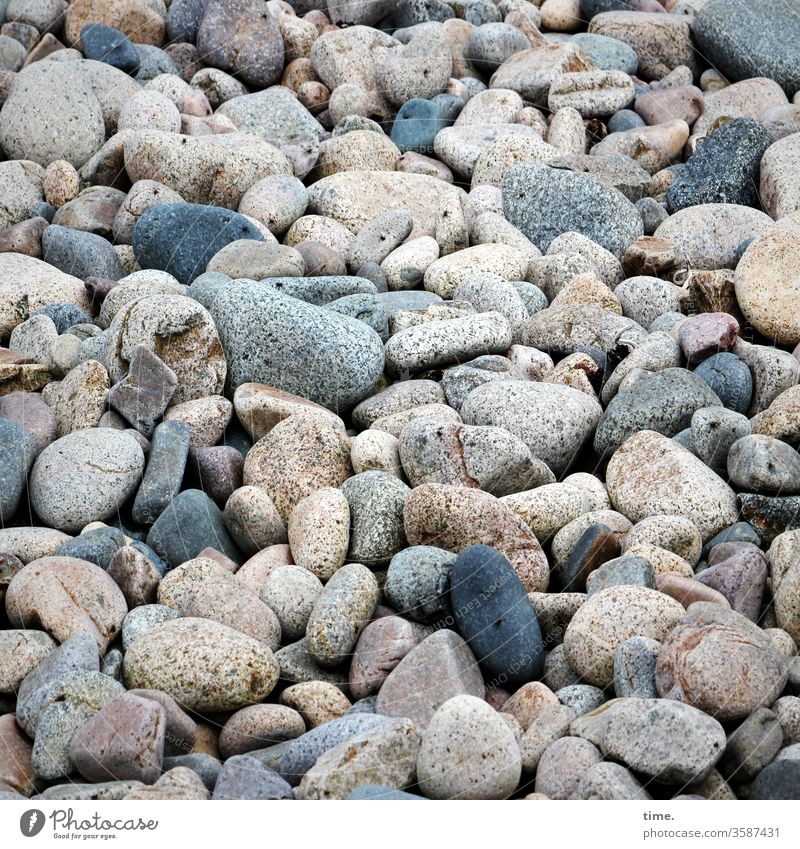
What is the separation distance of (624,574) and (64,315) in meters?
4.24

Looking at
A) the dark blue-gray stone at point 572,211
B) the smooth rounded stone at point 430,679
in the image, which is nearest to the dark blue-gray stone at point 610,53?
the dark blue-gray stone at point 572,211

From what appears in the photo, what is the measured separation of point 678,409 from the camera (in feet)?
21.7

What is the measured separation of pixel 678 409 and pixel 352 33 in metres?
6.09

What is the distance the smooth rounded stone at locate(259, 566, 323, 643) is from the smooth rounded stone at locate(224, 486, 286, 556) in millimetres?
428

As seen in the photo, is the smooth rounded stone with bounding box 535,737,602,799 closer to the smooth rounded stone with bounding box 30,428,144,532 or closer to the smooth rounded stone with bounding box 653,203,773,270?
the smooth rounded stone with bounding box 30,428,144,532

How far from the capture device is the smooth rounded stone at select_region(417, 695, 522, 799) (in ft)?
14.5

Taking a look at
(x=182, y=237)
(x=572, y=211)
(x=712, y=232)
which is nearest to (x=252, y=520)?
(x=182, y=237)

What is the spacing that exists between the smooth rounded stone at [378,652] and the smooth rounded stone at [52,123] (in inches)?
238

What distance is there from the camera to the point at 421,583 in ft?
17.7

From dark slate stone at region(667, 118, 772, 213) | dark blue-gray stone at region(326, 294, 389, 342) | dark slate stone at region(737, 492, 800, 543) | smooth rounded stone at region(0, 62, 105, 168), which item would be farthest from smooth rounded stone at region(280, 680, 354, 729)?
smooth rounded stone at region(0, 62, 105, 168)

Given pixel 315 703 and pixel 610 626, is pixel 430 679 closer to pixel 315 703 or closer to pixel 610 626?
pixel 315 703

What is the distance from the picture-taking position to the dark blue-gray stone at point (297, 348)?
7012 millimetres
